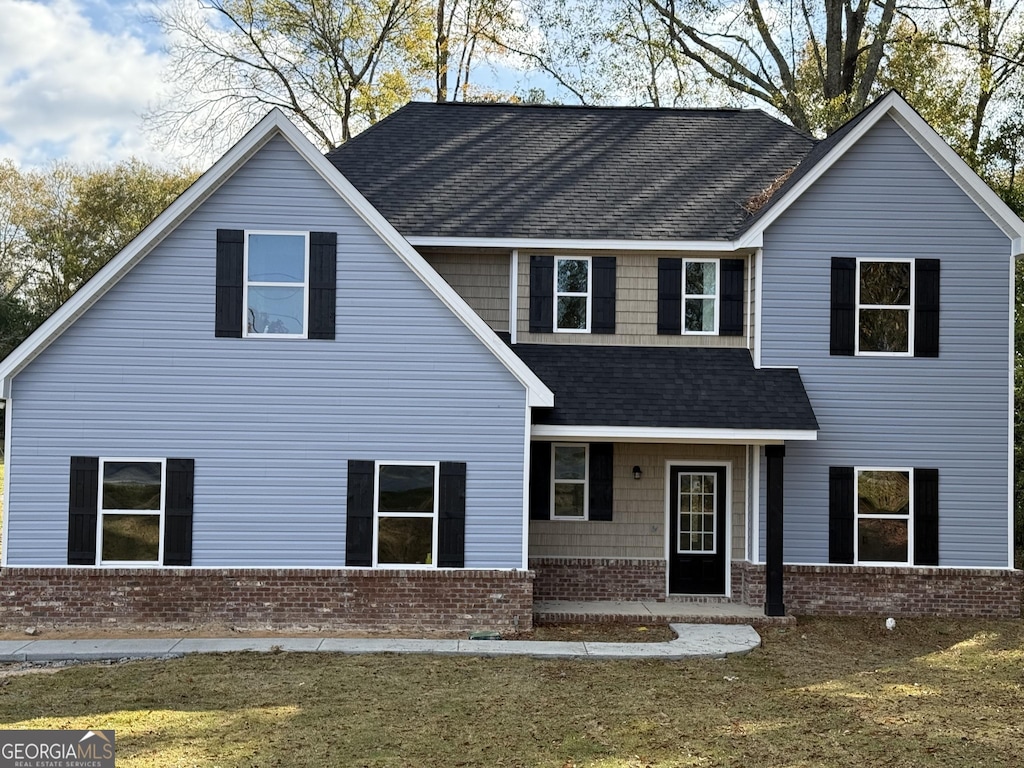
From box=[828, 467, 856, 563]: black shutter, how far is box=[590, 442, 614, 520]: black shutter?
11.2 ft

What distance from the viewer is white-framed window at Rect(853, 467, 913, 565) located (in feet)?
51.1

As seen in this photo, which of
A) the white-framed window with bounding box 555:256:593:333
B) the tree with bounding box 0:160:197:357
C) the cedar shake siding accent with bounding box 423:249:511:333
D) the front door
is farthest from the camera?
the tree with bounding box 0:160:197:357

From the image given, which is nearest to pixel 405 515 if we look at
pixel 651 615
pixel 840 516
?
pixel 651 615

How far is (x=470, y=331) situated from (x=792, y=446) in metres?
5.42

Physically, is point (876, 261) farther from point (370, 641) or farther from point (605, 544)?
point (370, 641)

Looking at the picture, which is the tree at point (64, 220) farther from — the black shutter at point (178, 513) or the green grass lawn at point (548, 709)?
the green grass lawn at point (548, 709)

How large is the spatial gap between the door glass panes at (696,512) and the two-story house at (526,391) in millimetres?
36

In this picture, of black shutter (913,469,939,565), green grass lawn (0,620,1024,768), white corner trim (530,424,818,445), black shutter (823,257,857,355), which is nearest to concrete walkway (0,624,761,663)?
green grass lawn (0,620,1024,768)

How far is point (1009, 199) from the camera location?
70.1ft

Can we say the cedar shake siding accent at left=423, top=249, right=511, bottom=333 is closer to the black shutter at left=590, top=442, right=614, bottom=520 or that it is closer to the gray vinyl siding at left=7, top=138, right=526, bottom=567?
the gray vinyl siding at left=7, top=138, right=526, bottom=567

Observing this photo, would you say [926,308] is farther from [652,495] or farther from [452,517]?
[452,517]

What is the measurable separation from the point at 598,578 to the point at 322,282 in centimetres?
635

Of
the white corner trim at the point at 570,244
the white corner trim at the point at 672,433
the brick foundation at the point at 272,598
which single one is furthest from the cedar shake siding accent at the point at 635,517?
the white corner trim at the point at 570,244

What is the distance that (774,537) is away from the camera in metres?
15.0
